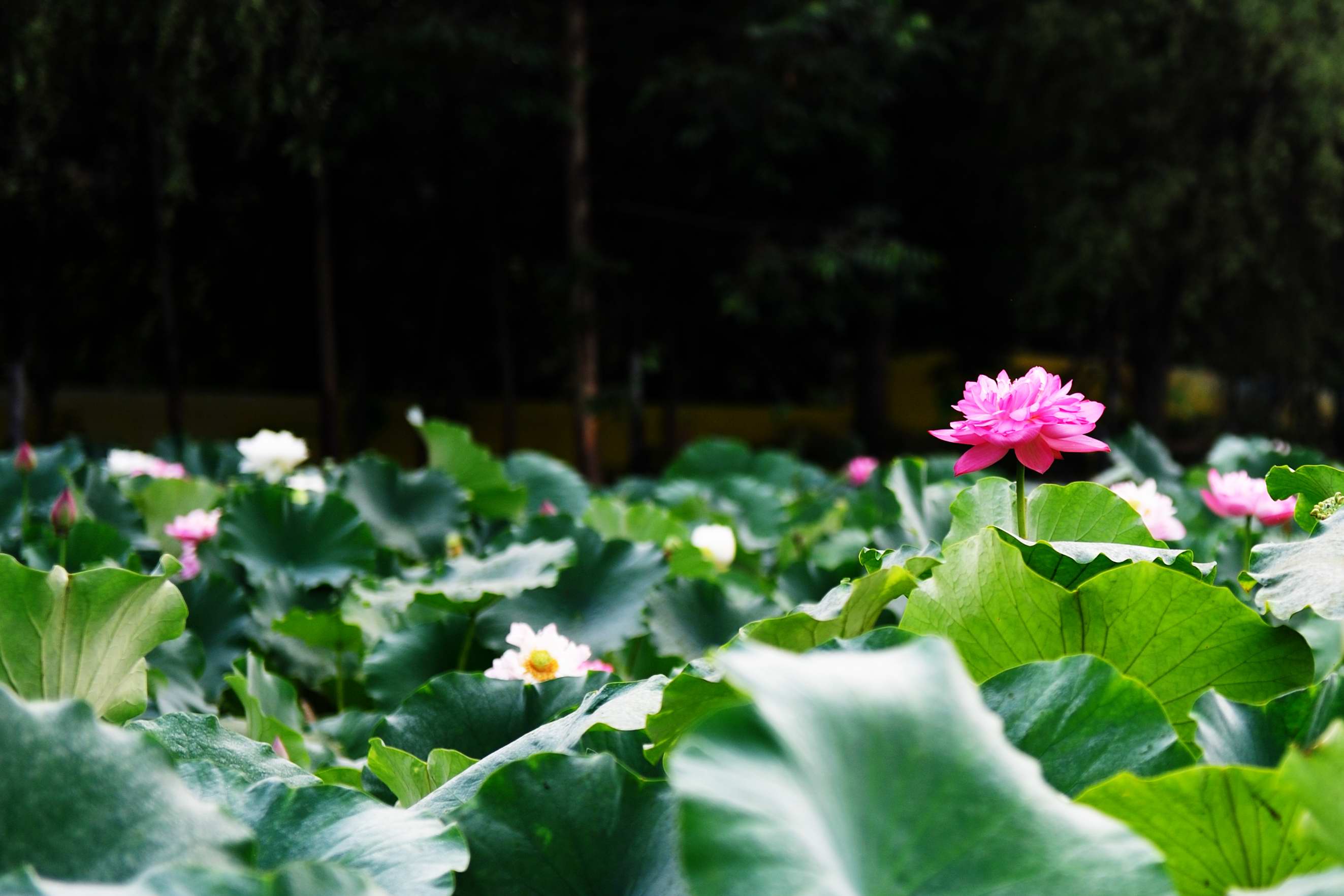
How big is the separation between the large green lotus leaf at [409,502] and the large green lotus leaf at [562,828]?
1.65 m

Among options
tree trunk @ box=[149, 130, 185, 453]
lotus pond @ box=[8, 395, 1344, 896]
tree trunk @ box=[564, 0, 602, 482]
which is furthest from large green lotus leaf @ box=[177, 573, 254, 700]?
tree trunk @ box=[564, 0, 602, 482]

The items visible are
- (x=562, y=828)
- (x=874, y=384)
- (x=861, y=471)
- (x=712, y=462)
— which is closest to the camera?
(x=562, y=828)

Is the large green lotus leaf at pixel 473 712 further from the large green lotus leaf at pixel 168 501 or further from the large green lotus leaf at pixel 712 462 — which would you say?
the large green lotus leaf at pixel 712 462

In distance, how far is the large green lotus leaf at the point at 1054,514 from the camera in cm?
99

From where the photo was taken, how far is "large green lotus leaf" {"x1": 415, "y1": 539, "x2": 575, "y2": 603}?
4.95 ft

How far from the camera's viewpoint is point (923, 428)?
51.0 ft

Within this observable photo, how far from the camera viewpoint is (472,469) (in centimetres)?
244

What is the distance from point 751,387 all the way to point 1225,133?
6729mm

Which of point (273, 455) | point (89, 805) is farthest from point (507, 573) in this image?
point (89, 805)

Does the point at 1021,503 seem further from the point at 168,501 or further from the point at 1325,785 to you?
the point at 168,501

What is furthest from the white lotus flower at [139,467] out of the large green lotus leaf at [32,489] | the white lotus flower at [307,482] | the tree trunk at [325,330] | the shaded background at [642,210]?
the tree trunk at [325,330]

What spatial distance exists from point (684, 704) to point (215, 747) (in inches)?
14.3

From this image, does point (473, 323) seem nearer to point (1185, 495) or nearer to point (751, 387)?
point (751, 387)

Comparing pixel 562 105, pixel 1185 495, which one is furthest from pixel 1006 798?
pixel 562 105
